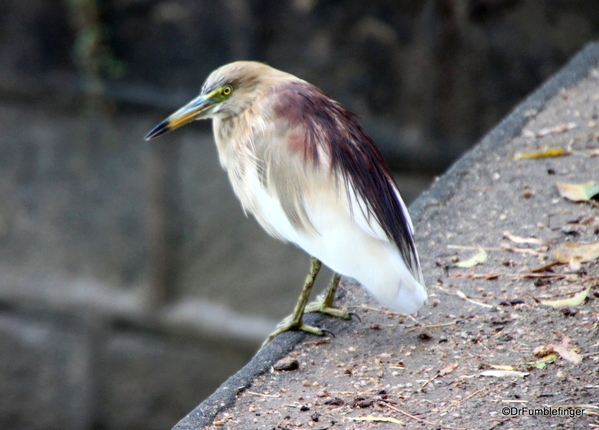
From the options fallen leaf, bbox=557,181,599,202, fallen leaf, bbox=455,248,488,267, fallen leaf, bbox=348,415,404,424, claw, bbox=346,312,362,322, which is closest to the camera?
fallen leaf, bbox=348,415,404,424

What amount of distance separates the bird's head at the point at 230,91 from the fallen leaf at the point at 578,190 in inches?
31.9

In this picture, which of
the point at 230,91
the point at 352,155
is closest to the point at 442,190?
the point at 352,155

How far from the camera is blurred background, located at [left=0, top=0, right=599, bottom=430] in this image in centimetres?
300

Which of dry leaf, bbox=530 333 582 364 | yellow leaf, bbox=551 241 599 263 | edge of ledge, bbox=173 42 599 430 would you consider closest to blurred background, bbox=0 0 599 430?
edge of ledge, bbox=173 42 599 430

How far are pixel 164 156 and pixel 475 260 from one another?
6.45 ft

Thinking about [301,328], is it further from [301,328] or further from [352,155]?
[352,155]

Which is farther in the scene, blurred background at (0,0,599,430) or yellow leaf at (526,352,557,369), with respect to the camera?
blurred background at (0,0,599,430)

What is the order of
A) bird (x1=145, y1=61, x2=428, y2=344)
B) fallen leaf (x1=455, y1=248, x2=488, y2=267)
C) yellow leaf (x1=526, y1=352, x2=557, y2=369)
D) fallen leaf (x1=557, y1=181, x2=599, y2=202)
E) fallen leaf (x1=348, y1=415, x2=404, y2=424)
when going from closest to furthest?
fallen leaf (x1=348, y1=415, x2=404, y2=424) → yellow leaf (x1=526, y1=352, x2=557, y2=369) → bird (x1=145, y1=61, x2=428, y2=344) → fallen leaf (x1=455, y1=248, x2=488, y2=267) → fallen leaf (x1=557, y1=181, x2=599, y2=202)

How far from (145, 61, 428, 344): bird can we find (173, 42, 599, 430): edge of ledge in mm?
102

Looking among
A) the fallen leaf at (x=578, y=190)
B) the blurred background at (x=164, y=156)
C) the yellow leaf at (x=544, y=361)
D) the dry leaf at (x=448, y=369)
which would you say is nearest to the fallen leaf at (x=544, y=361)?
the yellow leaf at (x=544, y=361)

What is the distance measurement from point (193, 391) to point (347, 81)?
168 centimetres

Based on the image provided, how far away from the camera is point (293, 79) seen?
1.81 m

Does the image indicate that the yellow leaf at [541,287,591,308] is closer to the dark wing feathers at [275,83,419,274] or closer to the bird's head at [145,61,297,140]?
the dark wing feathers at [275,83,419,274]

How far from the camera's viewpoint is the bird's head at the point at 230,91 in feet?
5.85
